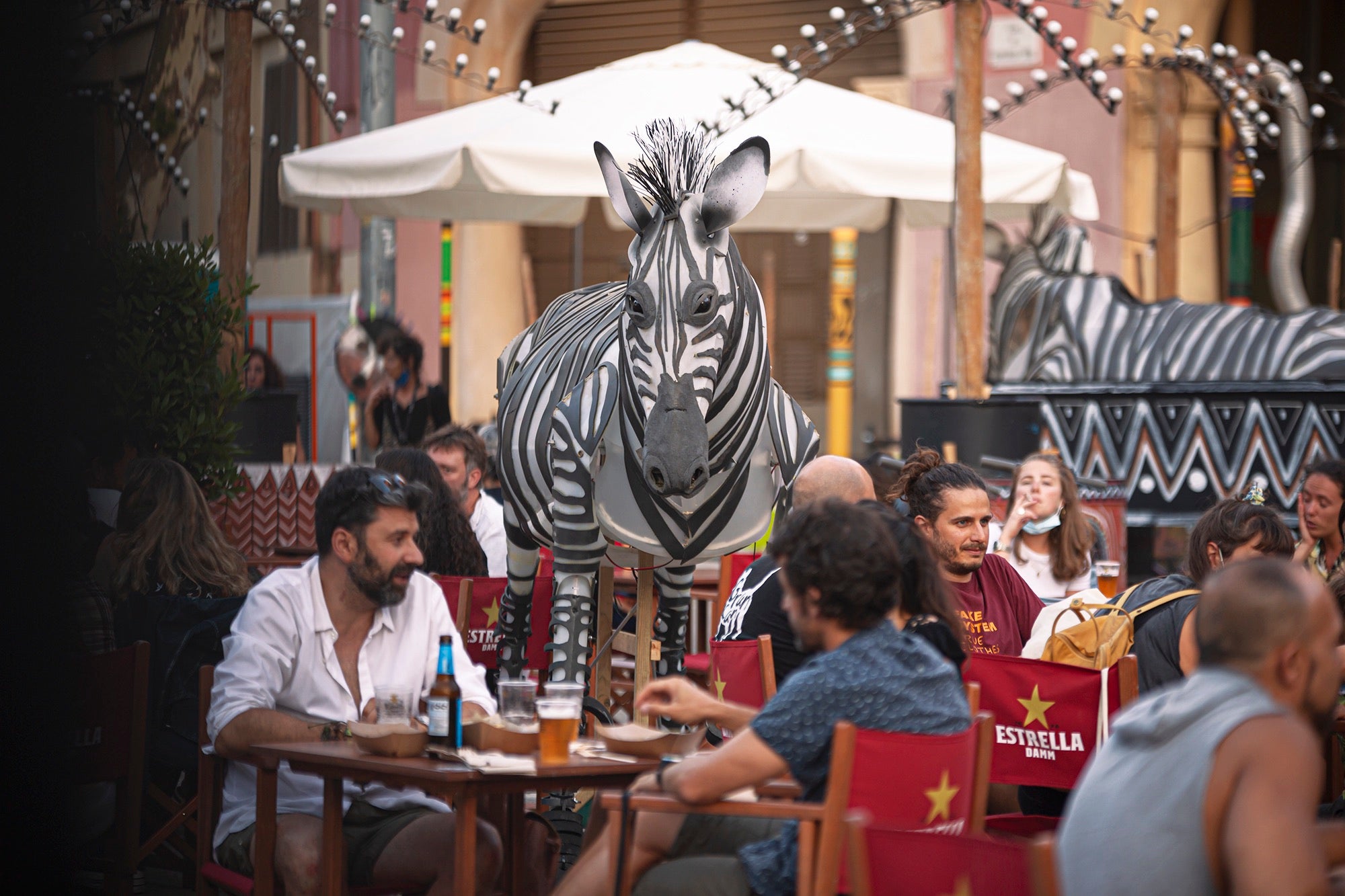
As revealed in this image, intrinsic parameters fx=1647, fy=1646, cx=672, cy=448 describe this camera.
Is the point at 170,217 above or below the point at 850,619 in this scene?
above

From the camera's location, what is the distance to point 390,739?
364 centimetres

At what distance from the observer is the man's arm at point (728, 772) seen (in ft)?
10.4

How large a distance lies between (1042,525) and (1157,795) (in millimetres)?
4174

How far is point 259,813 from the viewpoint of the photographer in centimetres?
382

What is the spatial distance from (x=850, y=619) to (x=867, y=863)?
0.72 meters

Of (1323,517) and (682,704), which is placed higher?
(1323,517)

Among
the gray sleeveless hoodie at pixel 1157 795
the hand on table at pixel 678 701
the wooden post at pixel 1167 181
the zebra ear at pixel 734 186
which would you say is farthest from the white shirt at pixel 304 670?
the wooden post at pixel 1167 181

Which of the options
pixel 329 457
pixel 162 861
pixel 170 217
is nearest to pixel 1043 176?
pixel 329 457

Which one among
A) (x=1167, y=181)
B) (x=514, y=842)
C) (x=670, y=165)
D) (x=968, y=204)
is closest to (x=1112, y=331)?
(x=1167, y=181)

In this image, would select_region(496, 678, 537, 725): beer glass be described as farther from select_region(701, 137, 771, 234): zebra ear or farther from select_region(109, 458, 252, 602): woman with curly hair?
select_region(701, 137, 771, 234): zebra ear

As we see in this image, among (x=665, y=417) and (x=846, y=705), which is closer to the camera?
(x=846, y=705)

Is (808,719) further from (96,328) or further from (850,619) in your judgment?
(96,328)

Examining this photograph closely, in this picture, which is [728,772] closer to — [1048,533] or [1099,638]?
[1099,638]

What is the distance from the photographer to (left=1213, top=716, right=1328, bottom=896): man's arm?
2443mm
